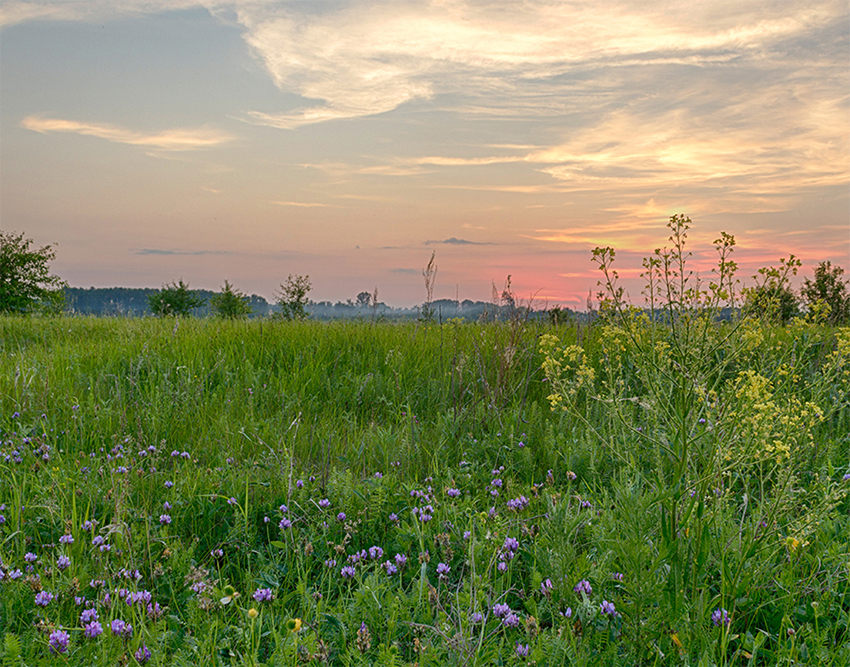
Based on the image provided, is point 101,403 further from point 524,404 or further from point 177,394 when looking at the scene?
point 524,404

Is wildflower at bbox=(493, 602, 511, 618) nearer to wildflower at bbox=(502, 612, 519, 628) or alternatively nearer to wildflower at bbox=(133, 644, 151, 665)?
wildflower at bbox=(502, 612, 519, 628)

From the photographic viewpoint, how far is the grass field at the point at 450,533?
2051mm

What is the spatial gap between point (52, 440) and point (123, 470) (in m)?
1.58

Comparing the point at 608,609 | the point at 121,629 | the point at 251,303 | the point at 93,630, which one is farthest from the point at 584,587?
the point at 251,303

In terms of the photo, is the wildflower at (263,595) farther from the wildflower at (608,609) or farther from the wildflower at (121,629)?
the wildflower at (608,609)

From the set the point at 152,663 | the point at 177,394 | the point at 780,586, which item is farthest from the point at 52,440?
the point at 780,586

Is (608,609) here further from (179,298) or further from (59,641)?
(179,298)

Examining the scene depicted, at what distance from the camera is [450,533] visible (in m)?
2.86

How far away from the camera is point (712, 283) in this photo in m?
2.32

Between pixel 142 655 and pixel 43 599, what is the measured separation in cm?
57

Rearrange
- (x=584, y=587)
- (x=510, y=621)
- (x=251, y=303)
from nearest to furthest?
(x=510, y=621)
(x=584, y=587)
(x=251, y=303)

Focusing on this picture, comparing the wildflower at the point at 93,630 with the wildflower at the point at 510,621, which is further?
the wildflower at the point at 510,621

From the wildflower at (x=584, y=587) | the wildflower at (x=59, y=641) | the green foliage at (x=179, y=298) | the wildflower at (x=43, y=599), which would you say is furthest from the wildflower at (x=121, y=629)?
the green foliage at (x=179, y=298)

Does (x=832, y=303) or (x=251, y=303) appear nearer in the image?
(x=832, y=303)
